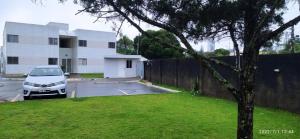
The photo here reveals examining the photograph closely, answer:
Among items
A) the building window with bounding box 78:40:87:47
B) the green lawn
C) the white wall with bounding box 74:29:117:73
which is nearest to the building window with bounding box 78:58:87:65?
the white wall with bounding box 74:29:117:73

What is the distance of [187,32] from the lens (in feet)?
14.8

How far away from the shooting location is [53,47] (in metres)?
36.4

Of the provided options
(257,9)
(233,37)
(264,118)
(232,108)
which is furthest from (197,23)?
(232,108)

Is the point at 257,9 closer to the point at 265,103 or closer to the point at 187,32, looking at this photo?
the point at 187,32

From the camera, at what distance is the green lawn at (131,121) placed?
600cm

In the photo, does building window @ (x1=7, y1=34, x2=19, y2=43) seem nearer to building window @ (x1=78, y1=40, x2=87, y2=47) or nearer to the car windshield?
building window @ (x1=78, y1=40, x2=87, y2=47)

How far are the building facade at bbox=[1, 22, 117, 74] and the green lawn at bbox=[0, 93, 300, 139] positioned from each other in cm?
2036

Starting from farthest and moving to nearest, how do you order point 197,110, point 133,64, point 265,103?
point 133,64 → point 265,103 → point 197,110

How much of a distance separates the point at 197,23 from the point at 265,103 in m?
6.57

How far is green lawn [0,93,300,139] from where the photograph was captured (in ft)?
19.7
